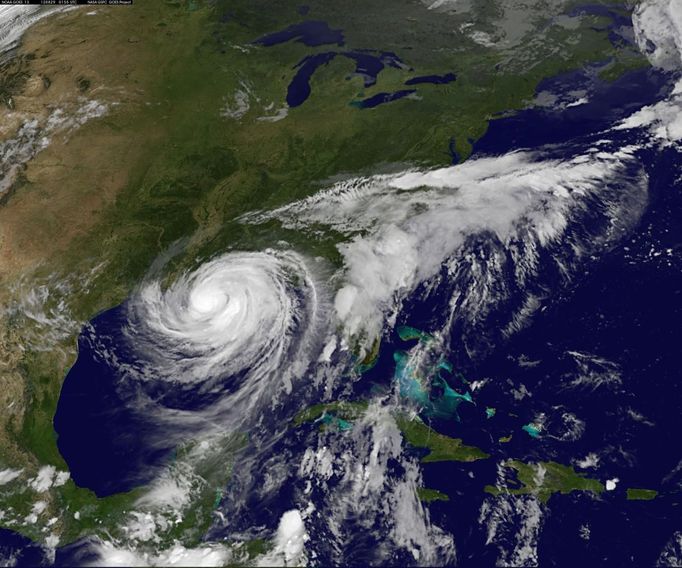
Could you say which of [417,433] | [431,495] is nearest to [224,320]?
[417,433]

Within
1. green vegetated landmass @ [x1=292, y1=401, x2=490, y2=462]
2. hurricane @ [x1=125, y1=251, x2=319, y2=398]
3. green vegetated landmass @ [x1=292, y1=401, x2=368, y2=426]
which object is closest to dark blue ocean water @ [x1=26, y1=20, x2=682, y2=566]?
green vegetated landmass @ [x1=292, y1=401, x2=490, y2=462]

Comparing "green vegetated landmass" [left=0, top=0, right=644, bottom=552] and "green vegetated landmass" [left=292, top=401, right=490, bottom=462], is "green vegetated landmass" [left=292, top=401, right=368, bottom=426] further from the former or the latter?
"green vegetated landmass" [left=0, top=0, right=644, bottom=552]

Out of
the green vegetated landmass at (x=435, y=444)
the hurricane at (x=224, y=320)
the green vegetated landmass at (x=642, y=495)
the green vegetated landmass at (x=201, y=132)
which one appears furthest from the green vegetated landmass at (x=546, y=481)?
the hurricane at (x=224, y=320)

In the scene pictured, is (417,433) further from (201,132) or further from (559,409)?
(201,132)

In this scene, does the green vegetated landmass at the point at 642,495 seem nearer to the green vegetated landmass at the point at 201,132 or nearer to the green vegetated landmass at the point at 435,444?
the green vegetated landmass at the point at 435,444

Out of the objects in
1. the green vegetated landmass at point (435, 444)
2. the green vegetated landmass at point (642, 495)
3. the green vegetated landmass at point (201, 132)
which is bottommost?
the green vegetated landmass at point (642, 495)

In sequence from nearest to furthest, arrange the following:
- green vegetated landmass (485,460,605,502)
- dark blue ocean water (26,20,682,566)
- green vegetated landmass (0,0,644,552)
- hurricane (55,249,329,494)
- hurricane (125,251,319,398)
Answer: dark blue ocean water (26,20,682,566) → green vegetated landmass (485,460,605,502) → hurricane (55,249,329,494) → hurricane (125,251,319,398) → green vegetated landmass (0,0,644,552)

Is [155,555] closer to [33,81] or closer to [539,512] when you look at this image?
[539,512]
